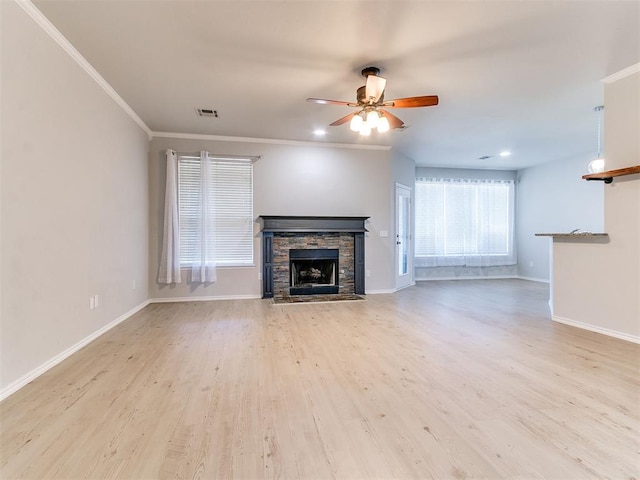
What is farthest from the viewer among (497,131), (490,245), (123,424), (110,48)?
(490,245)

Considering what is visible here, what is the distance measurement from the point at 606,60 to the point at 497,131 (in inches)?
80.6

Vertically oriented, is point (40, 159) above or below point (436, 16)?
below

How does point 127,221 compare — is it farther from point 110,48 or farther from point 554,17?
point 554,17

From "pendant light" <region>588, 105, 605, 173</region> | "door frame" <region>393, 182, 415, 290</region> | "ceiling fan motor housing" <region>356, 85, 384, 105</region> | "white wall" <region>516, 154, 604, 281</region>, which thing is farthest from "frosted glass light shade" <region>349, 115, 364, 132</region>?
"white wall" <region>516, 154, 604, 281</region>

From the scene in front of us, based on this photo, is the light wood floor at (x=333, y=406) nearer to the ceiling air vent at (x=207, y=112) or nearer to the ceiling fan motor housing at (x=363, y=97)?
the ceiling fan motor housing at (x=363, y=97)

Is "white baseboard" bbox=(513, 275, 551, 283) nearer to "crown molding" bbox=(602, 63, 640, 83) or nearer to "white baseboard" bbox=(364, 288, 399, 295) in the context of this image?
"white baseboard" bbox=(364, 288, 399, 295)

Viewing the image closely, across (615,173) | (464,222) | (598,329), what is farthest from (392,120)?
(464,222)

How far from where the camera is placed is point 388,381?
2.29m

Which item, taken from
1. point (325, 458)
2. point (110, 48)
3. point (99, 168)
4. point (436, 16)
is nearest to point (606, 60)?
point (436, 16)

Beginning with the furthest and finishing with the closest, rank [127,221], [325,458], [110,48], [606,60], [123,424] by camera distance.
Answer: [127,221] → [606,60] → [110,48] → [123,424] → [325,458]

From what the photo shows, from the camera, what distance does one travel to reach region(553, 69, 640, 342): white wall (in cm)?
315

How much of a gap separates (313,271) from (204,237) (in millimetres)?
1992

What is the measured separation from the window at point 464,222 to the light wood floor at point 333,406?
404 cm

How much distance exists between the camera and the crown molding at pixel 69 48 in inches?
89.8
